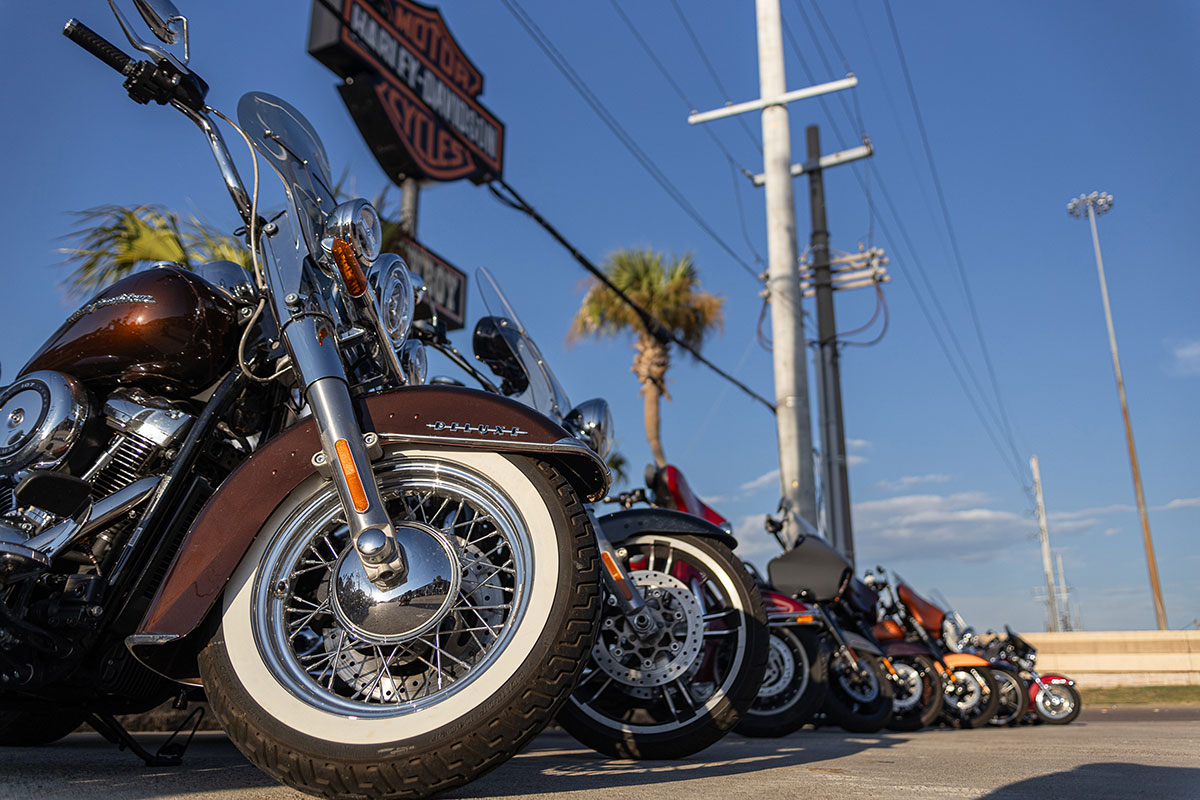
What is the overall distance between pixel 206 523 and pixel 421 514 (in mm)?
460

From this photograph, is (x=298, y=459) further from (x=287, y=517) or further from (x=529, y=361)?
(x=529, y=361)

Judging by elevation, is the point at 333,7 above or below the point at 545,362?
above

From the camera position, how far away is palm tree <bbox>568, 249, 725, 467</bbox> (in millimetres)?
17016

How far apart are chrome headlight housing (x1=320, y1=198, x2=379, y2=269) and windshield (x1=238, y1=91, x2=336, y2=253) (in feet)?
0.27

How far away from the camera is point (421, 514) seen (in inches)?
83.4

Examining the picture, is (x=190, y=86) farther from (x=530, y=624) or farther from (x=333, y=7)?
(x=333, y=7)

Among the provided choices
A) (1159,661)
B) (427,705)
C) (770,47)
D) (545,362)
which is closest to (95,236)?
(545,362)

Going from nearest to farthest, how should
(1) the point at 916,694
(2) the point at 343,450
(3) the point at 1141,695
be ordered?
(2) the point at 343,450 < (1) the point at 916,694 < (3) the point at 1141,695

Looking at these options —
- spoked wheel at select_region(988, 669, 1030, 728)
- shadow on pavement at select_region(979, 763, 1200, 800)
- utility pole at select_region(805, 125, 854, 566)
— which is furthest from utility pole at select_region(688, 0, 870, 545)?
shadow on pavement at select_region(979, 763, 1200, 800)

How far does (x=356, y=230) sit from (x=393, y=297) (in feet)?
0.83

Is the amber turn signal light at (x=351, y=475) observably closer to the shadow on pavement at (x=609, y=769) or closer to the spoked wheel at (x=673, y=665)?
the shadow on pavement at (x=609, y=769)

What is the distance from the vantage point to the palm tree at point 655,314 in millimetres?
17016

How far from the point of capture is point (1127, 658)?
13.1 metres

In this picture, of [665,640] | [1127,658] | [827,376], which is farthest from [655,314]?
[665,640]
